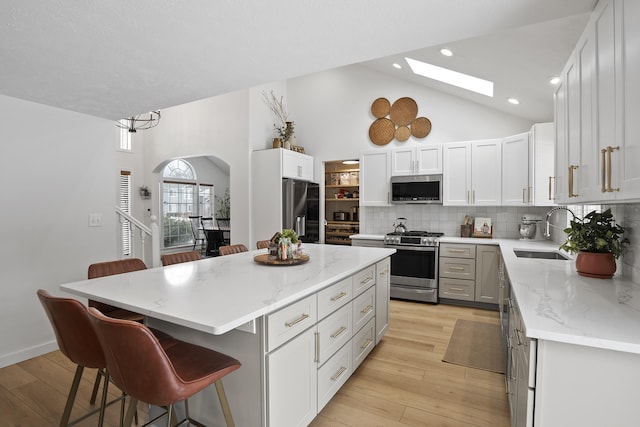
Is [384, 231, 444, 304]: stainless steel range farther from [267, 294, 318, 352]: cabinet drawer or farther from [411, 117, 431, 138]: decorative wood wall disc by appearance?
[267, 294, 318, 352]: cabinet drawer

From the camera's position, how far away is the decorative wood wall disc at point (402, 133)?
5.23 m

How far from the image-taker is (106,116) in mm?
3236

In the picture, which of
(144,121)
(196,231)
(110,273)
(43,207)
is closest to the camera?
(110,273)

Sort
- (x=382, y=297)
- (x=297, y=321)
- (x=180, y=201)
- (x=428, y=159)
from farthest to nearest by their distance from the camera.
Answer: (x=180, y=201) < (x=428, y=159) < (x=382, y=297) < (x=297, y=321)

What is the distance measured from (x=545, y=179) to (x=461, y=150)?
1.11m

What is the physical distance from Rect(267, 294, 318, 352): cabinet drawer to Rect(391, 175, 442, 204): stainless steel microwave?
3308 mm

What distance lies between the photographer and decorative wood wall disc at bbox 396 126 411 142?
17.2ft

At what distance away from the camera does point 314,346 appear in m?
1.87

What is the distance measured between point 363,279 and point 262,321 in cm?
127

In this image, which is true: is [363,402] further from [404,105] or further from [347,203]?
[347,203]

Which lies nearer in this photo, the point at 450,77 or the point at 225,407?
the point at 225,407

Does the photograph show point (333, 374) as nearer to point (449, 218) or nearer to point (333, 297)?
point (333, 297)

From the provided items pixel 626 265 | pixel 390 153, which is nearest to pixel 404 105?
pixel 390 153

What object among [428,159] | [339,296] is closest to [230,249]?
[339,296]
